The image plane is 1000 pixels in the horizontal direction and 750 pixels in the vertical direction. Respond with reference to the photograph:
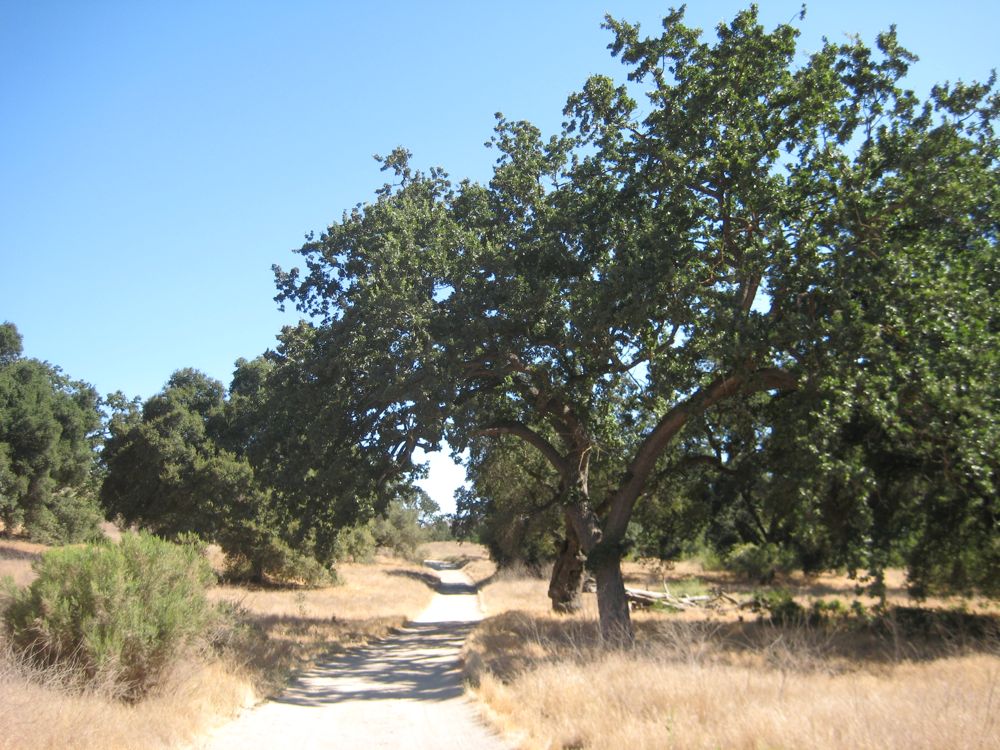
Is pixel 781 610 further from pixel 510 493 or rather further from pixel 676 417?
pixel 510 493

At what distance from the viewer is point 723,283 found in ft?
46.6

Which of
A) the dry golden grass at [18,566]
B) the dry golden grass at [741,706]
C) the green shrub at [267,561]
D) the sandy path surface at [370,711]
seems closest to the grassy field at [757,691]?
the dry golden grass at [741,706]

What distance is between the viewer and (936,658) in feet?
39.5

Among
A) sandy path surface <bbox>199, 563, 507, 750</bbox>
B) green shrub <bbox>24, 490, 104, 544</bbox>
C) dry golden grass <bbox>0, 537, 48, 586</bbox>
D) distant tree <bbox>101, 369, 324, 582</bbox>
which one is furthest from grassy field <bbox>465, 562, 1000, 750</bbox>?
green shrub <bbox>24, 490, 104, 544</bbox>

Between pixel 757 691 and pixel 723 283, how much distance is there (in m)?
8.70

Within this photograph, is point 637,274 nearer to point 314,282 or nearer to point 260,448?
point 314,282

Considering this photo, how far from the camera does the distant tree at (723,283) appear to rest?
11.2m

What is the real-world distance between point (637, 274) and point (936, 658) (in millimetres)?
8727

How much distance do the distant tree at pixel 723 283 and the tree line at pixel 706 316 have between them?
58mm

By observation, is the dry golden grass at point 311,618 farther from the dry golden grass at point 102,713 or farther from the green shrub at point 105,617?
the green shrub at point 105,617

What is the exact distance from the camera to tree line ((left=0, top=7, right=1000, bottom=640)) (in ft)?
37.5

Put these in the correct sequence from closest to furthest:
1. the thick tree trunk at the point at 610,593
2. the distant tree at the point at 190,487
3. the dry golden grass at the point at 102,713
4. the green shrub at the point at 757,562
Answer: the dry golden grass at the point at 102,713, the thick tree trunk at the point at 610,593, the distant tree at the point at 190,487, the green shrub at the point at 757,562

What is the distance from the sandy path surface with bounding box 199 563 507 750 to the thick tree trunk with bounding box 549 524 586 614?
514 centimetres

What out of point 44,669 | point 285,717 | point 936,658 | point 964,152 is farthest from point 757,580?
point 44,669
